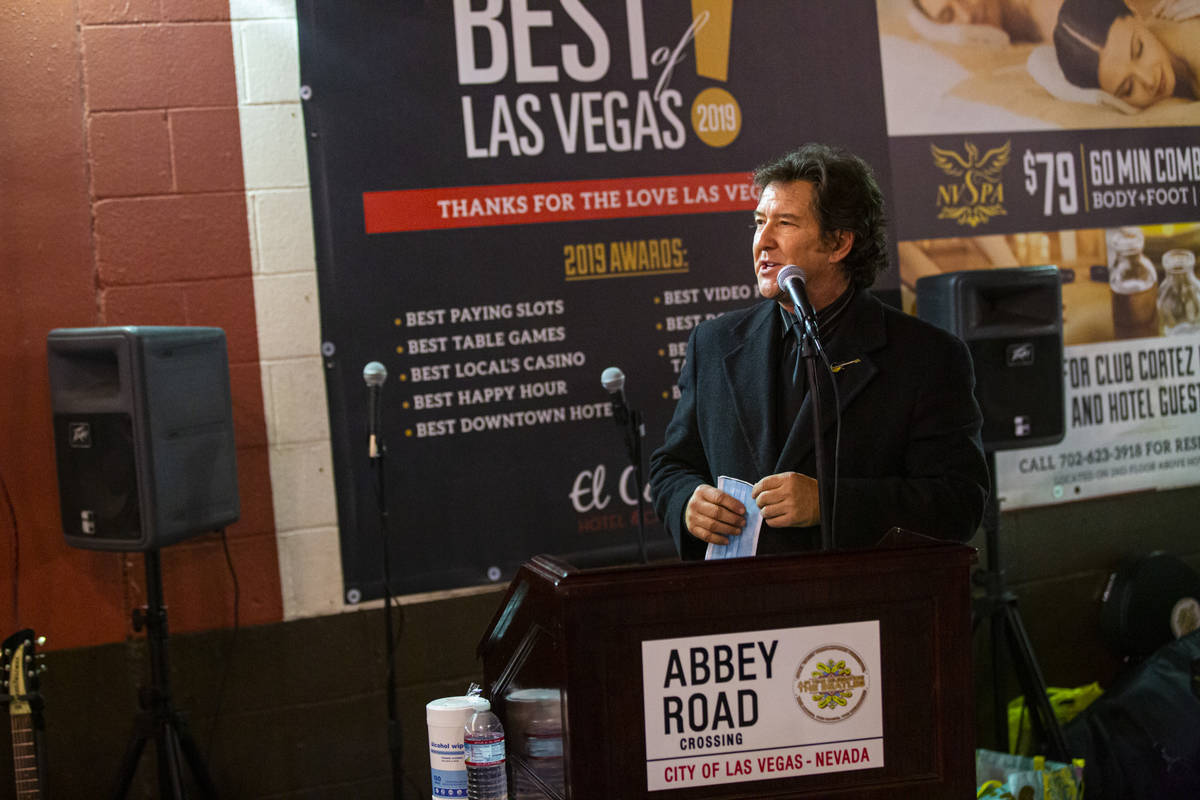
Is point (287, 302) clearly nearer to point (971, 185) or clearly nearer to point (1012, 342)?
point (1012, 342)

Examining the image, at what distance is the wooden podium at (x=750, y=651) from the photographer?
1244 mm

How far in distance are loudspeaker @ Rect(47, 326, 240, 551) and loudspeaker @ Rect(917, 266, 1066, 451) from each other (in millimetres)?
2089

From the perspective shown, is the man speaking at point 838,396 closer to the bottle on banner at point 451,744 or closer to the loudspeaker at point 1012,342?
the bottle on banner at point 451,744

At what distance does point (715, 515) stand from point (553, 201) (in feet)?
5.78

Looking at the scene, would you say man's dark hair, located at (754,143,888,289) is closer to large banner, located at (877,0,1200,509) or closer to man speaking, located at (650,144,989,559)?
man speaking, located at (650,144,989,559)

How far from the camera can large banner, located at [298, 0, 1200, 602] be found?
10.5ft

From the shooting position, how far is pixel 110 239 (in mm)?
3004

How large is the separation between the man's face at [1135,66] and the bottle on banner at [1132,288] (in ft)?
1.59

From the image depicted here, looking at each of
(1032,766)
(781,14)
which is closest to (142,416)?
(781,14)

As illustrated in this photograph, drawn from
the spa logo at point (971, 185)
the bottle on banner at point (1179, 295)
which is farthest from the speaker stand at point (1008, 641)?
the bottle on banner at point (1179, 295)

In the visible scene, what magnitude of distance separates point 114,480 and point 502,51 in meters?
1.59

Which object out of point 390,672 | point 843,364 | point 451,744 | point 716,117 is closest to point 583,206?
point 716,117

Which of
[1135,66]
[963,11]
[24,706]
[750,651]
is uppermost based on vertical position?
[963,11]

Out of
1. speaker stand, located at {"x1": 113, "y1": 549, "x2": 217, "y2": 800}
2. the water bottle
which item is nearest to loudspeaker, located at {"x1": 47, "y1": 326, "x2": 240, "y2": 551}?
speaker stand, located at {"x1": 113, "y1": 549, "x2": 217, "y2": 800}
